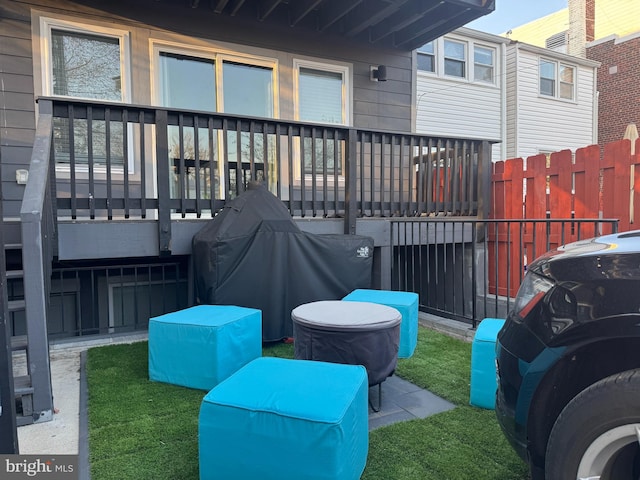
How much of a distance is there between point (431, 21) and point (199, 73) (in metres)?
3.22

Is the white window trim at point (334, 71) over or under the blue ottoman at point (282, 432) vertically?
over

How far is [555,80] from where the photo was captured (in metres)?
11.9

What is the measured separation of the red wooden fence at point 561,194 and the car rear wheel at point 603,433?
8.65 ft

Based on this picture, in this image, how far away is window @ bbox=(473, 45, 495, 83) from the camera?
10859 millimetres

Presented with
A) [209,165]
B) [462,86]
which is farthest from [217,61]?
[462,86]

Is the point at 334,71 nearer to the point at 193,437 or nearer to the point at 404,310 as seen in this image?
the point at 404,310

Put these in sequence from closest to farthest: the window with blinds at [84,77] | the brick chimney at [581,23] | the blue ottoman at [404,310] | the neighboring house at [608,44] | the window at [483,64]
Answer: the blue ottoman at [404,310]
the window with blinds at [84,77]
the window at [483,64]
the neighboring house at [608,44]
the brick chimney at [581,23]

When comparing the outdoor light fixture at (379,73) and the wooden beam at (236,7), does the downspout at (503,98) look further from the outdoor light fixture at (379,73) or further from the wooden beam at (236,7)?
the wooden beam at (236,7)

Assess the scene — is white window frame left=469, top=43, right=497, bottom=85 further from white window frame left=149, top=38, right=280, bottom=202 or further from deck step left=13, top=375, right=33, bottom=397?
deck step left=13, top=375, right=33, bottom=397

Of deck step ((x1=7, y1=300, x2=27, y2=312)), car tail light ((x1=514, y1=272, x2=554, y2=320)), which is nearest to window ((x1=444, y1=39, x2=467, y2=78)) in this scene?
car tail light ((x1=514, y1=272, x2=554, y2=320))

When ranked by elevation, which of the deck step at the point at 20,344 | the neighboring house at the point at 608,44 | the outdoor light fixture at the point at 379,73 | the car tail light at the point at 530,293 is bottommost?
the deck step at the point at 20,344

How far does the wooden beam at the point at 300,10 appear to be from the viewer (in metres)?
5.24

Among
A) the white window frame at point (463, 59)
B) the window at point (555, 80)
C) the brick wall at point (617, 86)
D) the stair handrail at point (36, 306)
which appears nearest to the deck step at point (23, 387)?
the stair handrail at point (36, 306)

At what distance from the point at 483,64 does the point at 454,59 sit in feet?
3.32
